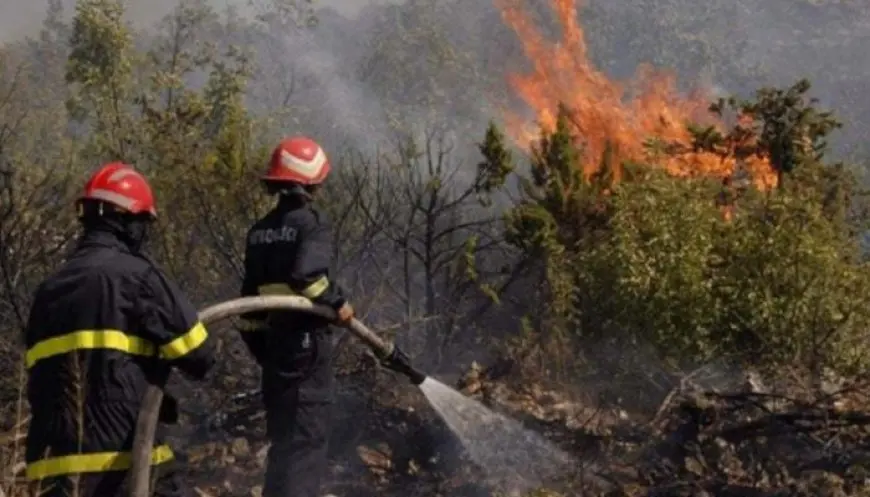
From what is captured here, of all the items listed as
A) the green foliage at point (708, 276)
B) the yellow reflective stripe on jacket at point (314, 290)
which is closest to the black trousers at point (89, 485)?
the yellow reflective stripe on jacket at point (314, 290)

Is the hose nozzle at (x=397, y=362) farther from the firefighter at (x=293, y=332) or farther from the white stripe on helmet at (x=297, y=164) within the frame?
the white stripe on helmet at (x=297, y=164)

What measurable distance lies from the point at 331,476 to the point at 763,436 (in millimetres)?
2516

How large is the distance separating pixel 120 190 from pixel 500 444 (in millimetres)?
3232

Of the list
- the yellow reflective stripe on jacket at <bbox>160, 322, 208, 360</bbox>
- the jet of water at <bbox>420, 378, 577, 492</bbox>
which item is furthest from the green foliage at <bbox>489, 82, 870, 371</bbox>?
the yellow reflective stripe on jacket at <bbox>160, 322, 208, 360</bbox>

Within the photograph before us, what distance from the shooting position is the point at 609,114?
45.3ft

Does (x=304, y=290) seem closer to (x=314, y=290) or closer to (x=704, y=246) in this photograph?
(x=314, y=290)

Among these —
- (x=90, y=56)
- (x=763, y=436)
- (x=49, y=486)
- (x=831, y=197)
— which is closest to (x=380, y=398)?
(x=763, y=436)

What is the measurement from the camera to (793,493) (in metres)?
5.12

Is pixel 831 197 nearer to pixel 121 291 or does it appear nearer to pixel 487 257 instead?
pixel 487 257

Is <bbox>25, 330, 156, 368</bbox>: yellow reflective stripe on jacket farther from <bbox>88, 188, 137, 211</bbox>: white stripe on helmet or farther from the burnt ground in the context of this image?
the burnt ground

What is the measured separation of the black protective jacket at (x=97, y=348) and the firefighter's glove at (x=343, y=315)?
1410 mm

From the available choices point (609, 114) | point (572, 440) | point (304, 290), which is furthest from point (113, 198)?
point (609, 114)

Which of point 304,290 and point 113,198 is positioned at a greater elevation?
point 113,198

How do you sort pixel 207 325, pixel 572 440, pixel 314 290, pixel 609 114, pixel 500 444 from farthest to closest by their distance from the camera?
pixel 609 114, pixel 572 440, pixel 500 444, pixel 314 290, pixel 207 325
